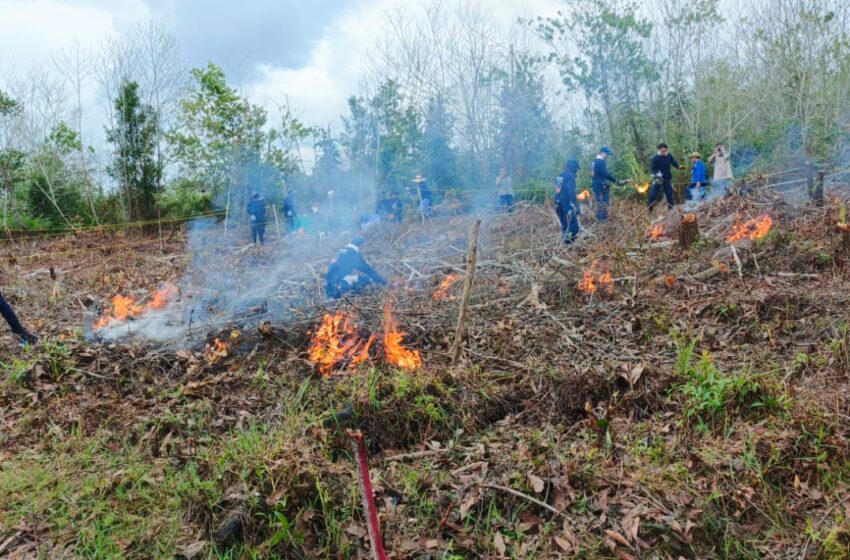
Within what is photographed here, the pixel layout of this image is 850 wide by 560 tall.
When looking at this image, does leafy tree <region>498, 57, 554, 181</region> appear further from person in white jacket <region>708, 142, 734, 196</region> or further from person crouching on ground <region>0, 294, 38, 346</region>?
person crouching on ground <region>0, 294, 38, 346</region>

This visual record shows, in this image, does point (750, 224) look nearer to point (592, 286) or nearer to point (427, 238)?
point (592, 286)

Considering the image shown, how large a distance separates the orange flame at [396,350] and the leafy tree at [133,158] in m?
18.1

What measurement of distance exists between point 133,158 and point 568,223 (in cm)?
1842

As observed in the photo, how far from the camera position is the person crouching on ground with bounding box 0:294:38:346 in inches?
236

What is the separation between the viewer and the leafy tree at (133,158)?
68.4 ft

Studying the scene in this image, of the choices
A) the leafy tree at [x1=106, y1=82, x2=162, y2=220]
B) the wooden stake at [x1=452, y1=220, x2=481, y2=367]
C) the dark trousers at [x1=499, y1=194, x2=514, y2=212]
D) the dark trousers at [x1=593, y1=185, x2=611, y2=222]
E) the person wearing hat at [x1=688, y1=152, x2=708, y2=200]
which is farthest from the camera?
the leafy tree at [x1=106, y1=82, x2=162, y2=220]

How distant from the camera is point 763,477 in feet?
11.7

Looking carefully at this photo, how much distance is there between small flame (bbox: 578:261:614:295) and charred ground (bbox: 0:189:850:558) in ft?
0.30

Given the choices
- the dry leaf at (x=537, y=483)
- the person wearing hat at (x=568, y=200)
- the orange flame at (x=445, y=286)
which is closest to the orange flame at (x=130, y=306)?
the orange flame at (x=445, y=286)

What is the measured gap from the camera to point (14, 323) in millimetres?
6141

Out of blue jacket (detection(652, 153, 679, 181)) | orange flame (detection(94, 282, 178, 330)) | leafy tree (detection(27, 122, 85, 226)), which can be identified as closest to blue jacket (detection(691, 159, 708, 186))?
blue jacket (detection(652, 153, 679, 181))

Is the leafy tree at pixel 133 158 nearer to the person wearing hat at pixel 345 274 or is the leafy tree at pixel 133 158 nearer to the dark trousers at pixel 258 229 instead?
the dark trousers at pixel 258 229

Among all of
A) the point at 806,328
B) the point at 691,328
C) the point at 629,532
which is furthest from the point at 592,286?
the point at 629,532

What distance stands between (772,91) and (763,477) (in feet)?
53.4
